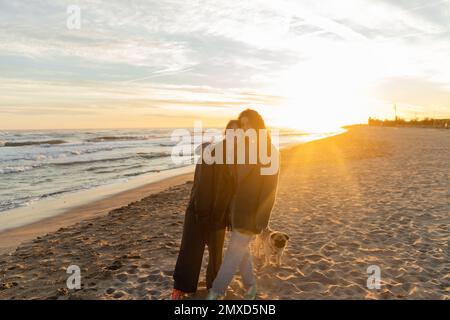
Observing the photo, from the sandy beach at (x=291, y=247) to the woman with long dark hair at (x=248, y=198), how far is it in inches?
41.5

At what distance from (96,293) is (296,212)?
5.88 m

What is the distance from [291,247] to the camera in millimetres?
6934

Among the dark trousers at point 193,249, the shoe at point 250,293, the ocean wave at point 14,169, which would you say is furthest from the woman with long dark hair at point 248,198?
the ocean wave at point 14,169

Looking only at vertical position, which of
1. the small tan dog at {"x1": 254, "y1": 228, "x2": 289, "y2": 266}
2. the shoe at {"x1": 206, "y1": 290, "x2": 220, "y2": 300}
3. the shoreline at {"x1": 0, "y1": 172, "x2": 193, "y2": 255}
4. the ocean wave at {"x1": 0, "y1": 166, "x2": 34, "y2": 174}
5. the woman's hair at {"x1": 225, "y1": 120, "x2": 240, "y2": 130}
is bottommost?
the shoreline at {"x1": 0, "y1": 172, "x2": 193, "y2": 255}

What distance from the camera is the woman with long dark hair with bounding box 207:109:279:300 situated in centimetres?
394

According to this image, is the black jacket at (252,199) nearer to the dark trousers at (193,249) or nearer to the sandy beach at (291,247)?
the dark trousers at (193,249)

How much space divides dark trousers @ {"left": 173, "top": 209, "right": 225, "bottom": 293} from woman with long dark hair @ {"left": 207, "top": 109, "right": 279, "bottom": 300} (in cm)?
25

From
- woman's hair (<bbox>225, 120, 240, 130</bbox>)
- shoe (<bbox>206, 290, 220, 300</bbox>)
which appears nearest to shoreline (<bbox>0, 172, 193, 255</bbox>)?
shoe (<bbox>206, 290, 220, 300</bbox>)

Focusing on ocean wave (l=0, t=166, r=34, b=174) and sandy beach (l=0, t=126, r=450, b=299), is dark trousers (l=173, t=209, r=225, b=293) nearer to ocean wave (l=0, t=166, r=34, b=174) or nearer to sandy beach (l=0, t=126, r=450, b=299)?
sandy beach (l=0, t=126, r=450, b=299)

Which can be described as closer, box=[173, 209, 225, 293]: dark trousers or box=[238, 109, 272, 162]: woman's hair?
box=[238, 109, 272, 162]: woman's hair

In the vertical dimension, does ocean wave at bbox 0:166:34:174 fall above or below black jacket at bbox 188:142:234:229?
below

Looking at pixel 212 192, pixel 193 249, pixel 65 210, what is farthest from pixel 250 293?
pixel 65 210

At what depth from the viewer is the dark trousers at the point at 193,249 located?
174 inches
